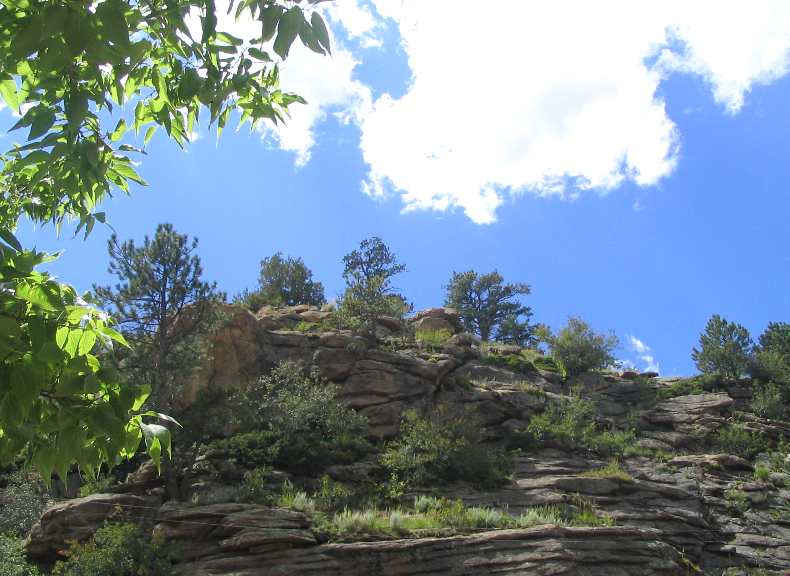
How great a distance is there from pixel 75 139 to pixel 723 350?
123 feet

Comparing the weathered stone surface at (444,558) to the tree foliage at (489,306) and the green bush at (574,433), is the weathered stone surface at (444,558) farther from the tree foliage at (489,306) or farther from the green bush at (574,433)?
the tree foliage at (489,306)

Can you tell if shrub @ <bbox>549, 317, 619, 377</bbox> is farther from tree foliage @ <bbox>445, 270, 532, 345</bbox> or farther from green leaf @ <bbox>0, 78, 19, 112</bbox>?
green leaf @ <bbox>0, 78, 19, 112</bbox>

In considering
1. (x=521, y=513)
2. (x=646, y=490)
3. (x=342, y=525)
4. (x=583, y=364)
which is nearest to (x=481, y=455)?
(x=521, y=513)

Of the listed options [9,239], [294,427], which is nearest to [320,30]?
[9,239]

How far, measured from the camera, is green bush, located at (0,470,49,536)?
1889 cm

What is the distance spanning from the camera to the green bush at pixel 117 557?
13438 millimetres

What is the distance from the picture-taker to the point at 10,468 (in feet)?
78.3

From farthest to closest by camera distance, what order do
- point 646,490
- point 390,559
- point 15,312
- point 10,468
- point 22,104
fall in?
point 10,468
point 646,490
point 390,559
point 22,104
point 15,312

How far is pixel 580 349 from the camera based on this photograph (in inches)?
1387

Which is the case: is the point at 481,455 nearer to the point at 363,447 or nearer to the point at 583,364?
the point at 363,447

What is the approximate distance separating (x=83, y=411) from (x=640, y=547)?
17.1m

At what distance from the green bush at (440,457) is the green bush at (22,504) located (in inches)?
418

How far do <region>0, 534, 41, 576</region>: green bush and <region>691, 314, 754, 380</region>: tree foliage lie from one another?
103 ft

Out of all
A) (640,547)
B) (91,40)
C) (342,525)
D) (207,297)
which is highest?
(207,297)
